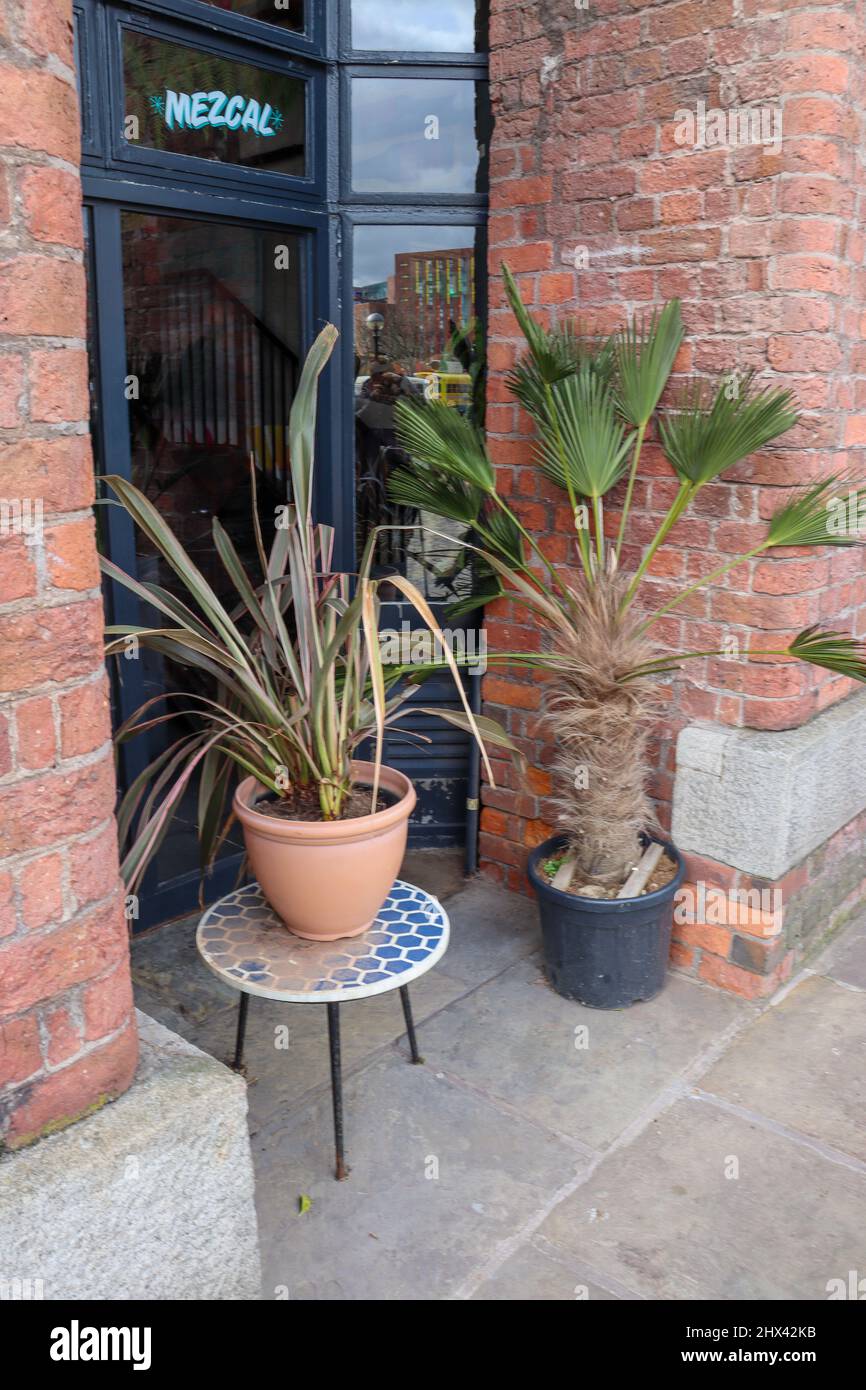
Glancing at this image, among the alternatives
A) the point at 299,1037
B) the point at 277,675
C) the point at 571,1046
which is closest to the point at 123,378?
the point at 277,675

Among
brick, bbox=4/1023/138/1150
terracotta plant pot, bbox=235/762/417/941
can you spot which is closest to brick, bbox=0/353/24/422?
brick, bbox=4/1023/138/1150

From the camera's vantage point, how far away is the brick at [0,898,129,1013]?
61.9 inches

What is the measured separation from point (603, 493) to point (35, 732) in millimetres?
1891

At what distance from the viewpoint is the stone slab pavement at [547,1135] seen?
222cm

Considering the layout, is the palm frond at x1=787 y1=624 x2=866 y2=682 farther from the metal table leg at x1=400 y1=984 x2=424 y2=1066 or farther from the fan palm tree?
the metal table leg at x1=400 y1=984 x2=424 y2=1066

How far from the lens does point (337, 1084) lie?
240 cm

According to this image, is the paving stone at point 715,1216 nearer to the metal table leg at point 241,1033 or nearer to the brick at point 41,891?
the metal table leg at point 241,1033

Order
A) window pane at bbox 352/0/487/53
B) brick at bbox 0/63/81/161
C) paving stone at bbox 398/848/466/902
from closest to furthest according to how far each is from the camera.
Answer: brick at bbox 0/63/81/161 → window pane at bbox 352/0/487/53 → paving stone at bbox 398/848/466/902

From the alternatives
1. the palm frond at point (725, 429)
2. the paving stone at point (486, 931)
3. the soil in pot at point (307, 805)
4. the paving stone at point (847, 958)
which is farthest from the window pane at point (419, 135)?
the paving stone at point (847, 958)

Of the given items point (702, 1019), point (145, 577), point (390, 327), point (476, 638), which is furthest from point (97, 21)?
point (702, 1019)

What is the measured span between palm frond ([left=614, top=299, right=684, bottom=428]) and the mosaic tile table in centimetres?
135

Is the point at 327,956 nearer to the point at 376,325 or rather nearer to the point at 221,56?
the point at 376,325

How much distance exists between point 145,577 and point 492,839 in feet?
4.61

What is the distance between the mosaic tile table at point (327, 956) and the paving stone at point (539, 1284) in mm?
427
